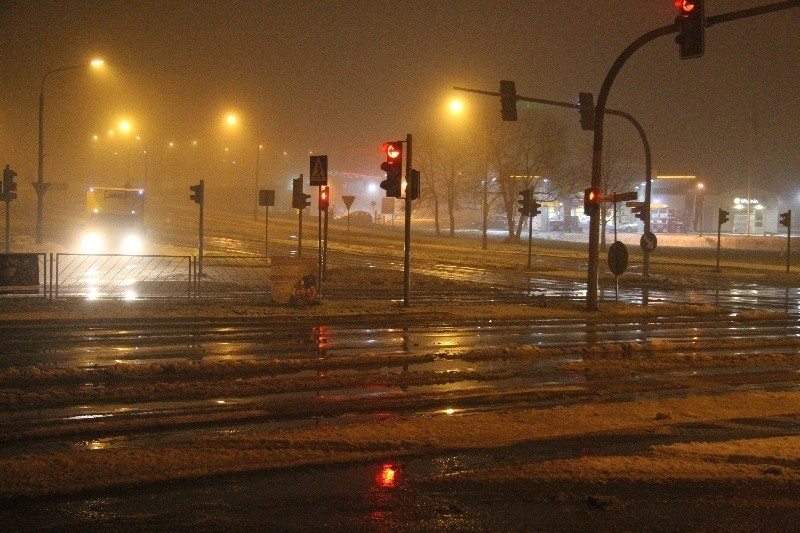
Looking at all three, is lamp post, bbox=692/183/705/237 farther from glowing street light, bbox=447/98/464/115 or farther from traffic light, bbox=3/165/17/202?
traffic light, bbox=3/165/17/202

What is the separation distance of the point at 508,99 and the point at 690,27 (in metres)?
9.92

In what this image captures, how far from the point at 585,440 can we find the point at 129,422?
14.9ft

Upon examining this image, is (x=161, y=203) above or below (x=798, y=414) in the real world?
above

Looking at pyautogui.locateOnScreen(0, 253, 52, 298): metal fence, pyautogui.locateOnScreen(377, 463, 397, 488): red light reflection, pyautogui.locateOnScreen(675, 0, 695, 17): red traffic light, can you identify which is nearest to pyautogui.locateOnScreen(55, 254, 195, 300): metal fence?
pyautogui.locateOnScreen(0, 253, 52, 298): metal fence

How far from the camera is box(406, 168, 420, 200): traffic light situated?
20062 millimetres

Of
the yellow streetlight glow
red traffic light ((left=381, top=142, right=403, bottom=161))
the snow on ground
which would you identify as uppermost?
the yellow streetlight glow

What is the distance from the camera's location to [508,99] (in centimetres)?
2522

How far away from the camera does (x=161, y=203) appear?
8862cm

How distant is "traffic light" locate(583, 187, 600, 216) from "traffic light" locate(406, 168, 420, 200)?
13.4 feet

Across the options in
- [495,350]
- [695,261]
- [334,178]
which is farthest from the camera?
[334,178]

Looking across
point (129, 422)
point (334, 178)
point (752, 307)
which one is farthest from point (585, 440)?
Result: point (334, 178)

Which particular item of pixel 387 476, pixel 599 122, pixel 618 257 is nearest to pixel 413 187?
pixel 599 122

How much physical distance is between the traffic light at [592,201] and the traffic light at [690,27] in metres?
5.51

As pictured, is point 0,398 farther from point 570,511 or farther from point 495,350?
point 495,350
